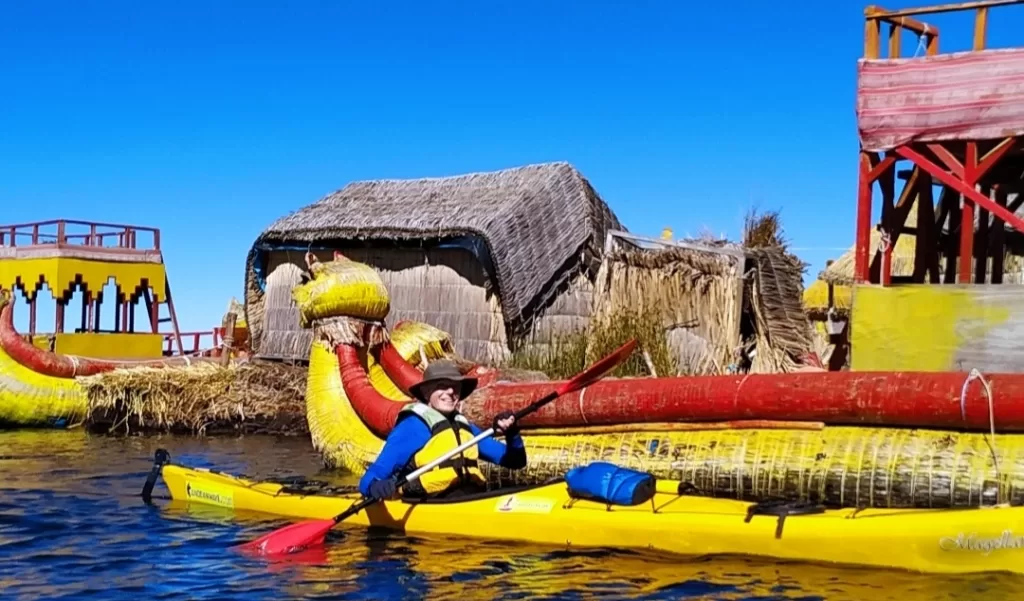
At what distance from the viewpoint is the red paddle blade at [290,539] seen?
321 inches

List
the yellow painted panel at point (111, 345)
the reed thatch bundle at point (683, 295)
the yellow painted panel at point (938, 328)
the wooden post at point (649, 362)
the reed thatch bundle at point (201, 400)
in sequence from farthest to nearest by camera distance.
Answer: the yellow painted panel at point (111, 345)
the reed thatch bundle at point (201, 400)
the reed thatch bundle at point (683, 295)
the wooden post at point (649, 362)
the yellow painted panel at point (938, 328)

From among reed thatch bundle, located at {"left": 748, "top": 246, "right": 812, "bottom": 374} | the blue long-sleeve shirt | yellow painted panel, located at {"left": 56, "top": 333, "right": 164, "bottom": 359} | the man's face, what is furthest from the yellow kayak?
yellow painted panel, located at {"left": 56, "top": 333, "right": 164, "bottom": 359}

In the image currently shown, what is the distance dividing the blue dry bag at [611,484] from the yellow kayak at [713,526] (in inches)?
2.1

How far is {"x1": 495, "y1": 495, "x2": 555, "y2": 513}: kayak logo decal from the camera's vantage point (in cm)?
801

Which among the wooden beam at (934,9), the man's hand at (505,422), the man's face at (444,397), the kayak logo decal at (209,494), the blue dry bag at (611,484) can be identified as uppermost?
the wooden beam at (934,9)

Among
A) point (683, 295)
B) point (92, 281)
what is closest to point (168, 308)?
point (92, 281)

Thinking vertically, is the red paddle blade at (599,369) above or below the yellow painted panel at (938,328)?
below

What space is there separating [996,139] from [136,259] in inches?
945

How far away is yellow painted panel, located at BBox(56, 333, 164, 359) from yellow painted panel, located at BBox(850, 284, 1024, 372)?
66.4 feet

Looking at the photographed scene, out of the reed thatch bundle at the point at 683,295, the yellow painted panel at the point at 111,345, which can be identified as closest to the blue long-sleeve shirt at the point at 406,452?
the reed thatch bundle at the point at 683,295

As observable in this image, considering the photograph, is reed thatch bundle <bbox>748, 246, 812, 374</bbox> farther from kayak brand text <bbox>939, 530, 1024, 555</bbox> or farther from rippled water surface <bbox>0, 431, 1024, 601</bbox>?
kayak brand text <bbox>939, 530, 1024, 555</bbox>

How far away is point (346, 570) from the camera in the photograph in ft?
25.0

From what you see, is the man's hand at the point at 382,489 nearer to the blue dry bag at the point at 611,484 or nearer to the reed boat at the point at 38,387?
the blue dry bag at the point at 611,484

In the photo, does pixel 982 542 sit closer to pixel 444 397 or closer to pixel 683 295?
pixel 444 397
